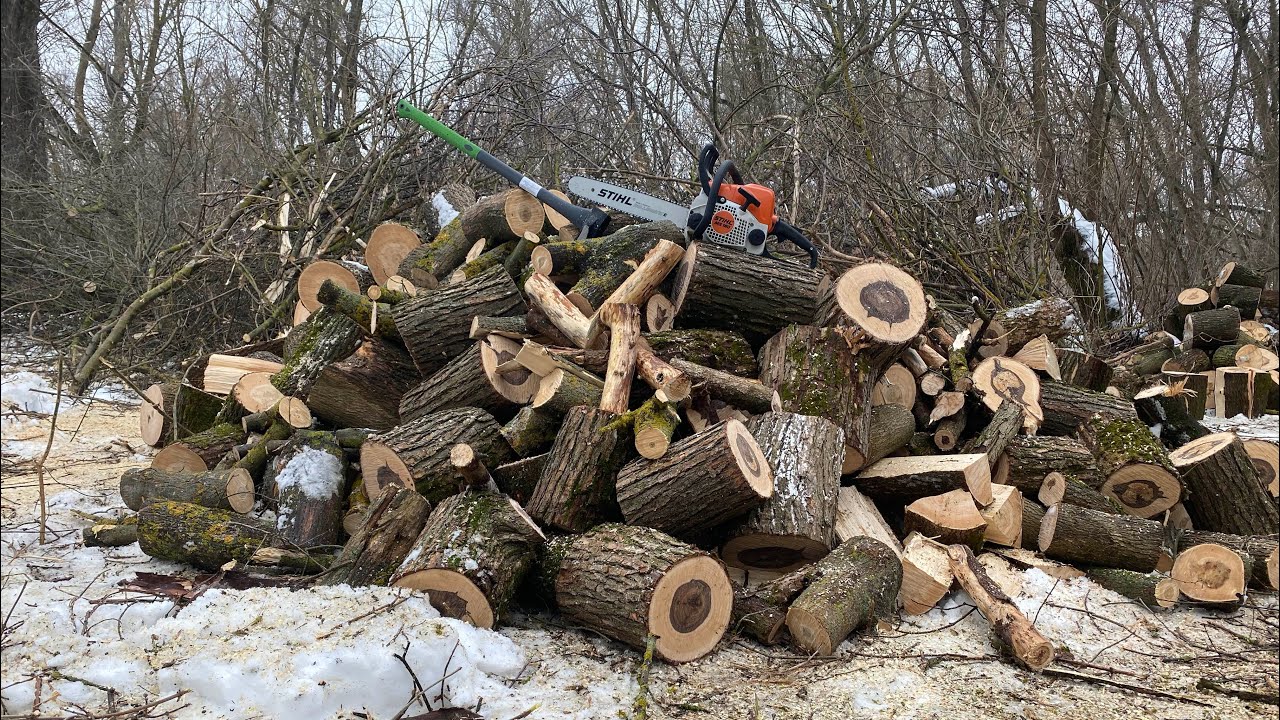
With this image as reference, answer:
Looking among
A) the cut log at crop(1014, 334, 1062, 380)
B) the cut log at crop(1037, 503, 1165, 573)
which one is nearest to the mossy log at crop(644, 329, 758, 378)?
the cut log at crop(1037, 503, 1165, 573)

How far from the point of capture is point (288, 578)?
3379 millimetres

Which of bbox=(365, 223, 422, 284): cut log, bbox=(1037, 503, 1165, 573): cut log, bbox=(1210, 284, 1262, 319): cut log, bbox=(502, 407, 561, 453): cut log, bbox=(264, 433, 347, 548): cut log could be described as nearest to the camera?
bbox=(502, 407, 561, 453): cut log

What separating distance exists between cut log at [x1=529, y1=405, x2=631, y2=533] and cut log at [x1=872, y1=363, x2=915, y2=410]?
5.95 ft

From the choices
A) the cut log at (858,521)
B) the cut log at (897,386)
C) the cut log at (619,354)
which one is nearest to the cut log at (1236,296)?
the cut log at (897,386)

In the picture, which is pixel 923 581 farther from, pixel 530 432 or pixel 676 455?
pixel 530 432

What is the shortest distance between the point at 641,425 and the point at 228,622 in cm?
160

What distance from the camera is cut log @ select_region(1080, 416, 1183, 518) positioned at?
4.35 m

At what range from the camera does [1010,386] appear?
4805 mm

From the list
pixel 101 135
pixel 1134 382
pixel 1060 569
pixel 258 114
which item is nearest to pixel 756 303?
pixel 1060 569

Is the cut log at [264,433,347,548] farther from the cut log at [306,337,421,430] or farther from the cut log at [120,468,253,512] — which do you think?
the cut log at [306,337,421,430]

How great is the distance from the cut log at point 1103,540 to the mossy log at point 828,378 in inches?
35.9

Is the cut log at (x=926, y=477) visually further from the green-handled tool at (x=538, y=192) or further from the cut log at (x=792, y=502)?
the green-handled tool at (x=538, y=192)

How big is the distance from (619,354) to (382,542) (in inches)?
51.2

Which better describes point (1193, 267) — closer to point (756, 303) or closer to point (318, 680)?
point (756, 303)
